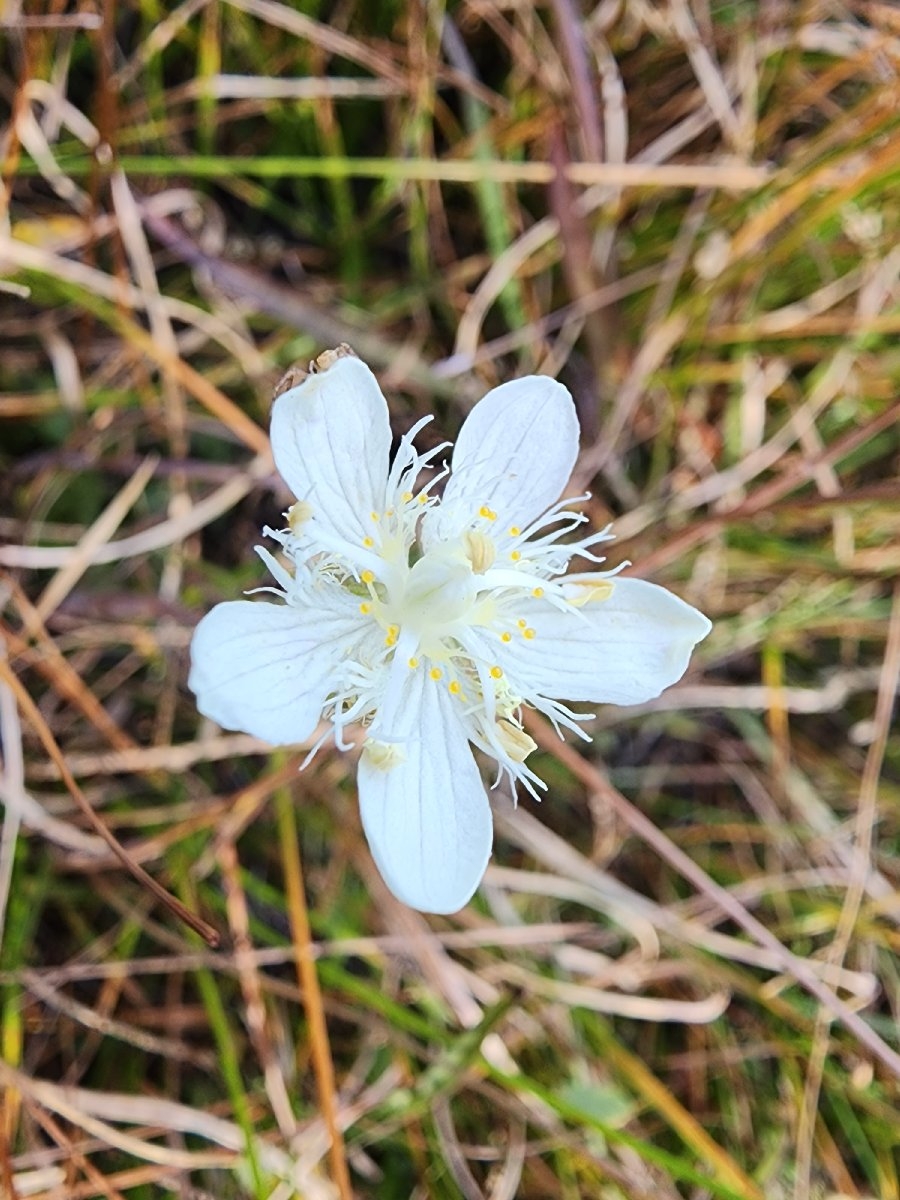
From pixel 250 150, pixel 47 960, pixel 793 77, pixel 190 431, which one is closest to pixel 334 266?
pixel 250 150

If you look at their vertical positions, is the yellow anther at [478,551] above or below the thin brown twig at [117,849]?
above

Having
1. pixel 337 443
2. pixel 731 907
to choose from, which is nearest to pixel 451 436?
pixel 337 443

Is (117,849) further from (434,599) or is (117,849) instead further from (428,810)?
(434,599)

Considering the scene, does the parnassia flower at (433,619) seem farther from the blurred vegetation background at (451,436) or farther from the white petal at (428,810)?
the blurred vegetation background at (451,436)

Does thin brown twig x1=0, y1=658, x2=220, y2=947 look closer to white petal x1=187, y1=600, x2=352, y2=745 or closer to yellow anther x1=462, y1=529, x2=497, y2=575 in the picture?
white petal x1=187, y1=600, x2=352, y2=745

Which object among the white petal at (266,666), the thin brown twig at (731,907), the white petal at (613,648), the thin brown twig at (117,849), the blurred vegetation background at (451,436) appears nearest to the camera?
the white petal at (266,666)

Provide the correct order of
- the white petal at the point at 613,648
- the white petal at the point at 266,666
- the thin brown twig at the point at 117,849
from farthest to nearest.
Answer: the white petal at the point at 613,648, the thin brown twig at the point at 117,849, the white petal at the point at 266,666

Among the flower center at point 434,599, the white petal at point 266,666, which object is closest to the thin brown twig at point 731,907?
the flower center at point 434,599

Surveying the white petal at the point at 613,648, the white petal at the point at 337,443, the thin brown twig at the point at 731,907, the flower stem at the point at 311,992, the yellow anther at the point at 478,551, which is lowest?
the flower stem at the point at 311,992
